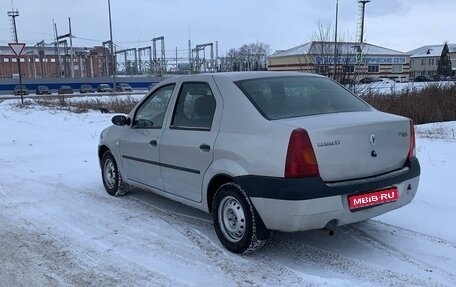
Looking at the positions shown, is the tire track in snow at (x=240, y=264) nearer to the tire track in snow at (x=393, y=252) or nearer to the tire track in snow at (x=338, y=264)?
the tire track in snow at (x=338, y=264)

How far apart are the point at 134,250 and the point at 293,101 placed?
6.98ft

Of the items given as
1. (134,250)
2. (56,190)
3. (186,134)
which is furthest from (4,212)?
(186,134)

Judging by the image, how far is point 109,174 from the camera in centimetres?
687

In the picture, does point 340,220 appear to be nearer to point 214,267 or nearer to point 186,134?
point 214,267

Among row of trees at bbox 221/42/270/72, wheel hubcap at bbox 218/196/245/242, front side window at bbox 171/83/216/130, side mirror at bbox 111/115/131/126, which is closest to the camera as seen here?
wheel hubcap at bbox 218/196/245/242

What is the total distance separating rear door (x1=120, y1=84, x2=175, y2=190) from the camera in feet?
17.9

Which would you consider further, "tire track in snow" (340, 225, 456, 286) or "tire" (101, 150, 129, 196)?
"tire" (101, 150, 129, 196)

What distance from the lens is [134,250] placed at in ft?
15.0

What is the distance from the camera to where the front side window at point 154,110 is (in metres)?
5.51

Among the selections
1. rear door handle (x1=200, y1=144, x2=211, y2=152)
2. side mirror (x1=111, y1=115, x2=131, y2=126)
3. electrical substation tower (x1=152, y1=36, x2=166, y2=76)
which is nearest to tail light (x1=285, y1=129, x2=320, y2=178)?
rear door handle (x1=200, y1=144, x2=211, y2=152)

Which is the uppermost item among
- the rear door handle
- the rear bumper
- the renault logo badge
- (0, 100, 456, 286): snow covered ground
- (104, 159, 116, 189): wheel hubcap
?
the renault logo badge

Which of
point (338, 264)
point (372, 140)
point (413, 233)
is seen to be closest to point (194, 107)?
point (372, 140)

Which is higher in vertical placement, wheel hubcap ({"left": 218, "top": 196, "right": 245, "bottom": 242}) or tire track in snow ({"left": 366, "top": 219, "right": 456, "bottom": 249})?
wheel hubcap ({"left": 218, "top": 196, "right": 245, "bottom": 242})

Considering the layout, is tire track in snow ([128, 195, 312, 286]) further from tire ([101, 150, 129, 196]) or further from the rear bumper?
tire ([101, 150, 129, 196])
